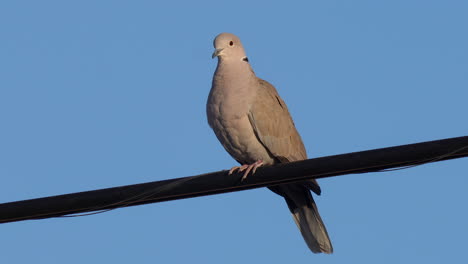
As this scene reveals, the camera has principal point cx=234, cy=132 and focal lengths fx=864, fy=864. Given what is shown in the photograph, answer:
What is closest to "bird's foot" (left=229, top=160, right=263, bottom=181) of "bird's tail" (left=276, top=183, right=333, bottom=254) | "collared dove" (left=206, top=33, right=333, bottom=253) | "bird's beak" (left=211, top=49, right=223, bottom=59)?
"collared dove" (left=206, top=33, right=333, bottom=253)

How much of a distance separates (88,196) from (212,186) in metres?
0.73

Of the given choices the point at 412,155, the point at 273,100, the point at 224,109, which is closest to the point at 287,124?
the point at 273,100

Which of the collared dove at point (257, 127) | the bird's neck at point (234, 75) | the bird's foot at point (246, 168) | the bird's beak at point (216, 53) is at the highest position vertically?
the bird's beak at point (216, 53)

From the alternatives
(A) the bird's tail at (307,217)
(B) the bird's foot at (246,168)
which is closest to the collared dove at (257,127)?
(A) the bird's tail at (307,217)

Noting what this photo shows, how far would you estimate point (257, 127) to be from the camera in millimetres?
7539

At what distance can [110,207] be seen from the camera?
508 cm

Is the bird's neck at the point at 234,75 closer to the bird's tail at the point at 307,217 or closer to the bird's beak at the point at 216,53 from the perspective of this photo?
the bird's beak at the point at 216,53

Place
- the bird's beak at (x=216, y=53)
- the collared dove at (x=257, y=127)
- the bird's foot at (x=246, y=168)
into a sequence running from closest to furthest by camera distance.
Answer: the bird's foot at (x=246, y=168) < the collared dove at (x=257, y=127) < the bird's beak at (x=216, y=53)

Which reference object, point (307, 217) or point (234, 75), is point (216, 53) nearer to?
point (234, 75)

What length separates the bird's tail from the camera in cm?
749

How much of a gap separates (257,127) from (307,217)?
3.08 feet

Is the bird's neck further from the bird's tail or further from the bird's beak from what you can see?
the bird's tail

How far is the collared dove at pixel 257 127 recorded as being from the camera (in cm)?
749

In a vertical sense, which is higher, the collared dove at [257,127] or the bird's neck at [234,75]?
the bird's neck at [234,75]
